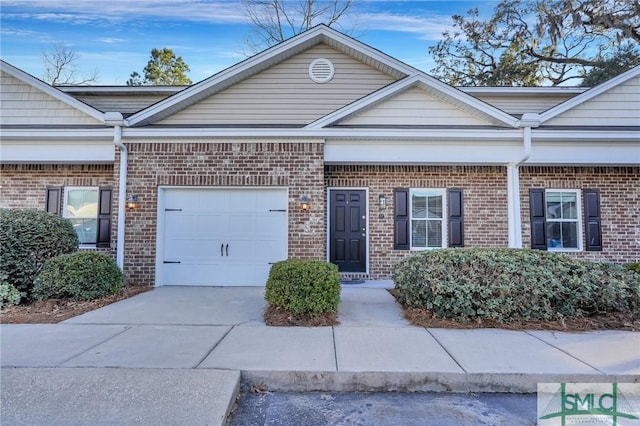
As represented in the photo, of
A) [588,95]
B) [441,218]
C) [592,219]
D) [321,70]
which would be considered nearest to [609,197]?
[592,219]

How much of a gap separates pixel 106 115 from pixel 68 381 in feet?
19.2

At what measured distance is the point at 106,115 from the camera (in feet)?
23.2

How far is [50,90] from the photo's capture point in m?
7.59

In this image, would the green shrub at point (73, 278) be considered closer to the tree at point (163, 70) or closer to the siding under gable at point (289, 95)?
the siding under gable at point (289, 95)

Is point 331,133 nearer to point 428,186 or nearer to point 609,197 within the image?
point 428,186

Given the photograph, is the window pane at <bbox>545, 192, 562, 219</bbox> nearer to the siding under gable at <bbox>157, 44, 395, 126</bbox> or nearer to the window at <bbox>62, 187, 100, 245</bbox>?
the siding under gable at <bbox>157, 44, 395, 126</bbox>

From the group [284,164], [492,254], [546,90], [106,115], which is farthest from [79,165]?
[546,90]

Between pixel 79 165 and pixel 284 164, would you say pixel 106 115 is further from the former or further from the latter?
pixel 284 164

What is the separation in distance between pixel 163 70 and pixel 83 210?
53.2 feet

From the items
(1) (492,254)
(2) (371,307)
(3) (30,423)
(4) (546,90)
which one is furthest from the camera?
(4) (546,90)

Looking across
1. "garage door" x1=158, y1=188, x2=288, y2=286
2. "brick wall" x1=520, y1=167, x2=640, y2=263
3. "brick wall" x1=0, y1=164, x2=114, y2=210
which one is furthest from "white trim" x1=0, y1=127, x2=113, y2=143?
"brick wall" x1=520, y1=167, x2=640, y2=263

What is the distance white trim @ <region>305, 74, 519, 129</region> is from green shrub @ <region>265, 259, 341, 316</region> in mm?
3433

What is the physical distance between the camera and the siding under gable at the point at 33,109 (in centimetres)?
759

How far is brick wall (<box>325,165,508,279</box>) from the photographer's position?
25.8 feet
